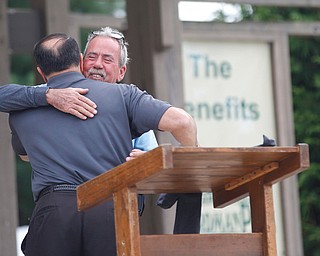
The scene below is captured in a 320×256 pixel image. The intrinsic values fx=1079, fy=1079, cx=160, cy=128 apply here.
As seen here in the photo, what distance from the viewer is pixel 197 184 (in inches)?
140

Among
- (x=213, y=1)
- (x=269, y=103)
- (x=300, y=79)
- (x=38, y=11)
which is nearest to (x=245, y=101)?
(x=269, y=103)

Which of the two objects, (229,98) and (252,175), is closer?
(252,175)

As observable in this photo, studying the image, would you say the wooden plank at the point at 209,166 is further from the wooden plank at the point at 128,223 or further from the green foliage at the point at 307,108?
the green foliage at the point at 307,108

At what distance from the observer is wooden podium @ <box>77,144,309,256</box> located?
124 inches

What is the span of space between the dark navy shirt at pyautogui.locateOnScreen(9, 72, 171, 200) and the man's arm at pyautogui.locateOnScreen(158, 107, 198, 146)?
0.9 inches

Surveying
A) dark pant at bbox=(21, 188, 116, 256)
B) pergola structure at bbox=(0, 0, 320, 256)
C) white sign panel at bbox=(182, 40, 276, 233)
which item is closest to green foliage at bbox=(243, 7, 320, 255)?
white sign panel at bbox=(182, 40, 276, 233)

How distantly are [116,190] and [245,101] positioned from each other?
336cm

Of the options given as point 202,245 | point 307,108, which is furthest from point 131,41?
point 307,108

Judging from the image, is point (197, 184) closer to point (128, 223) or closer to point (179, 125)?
point (179, 125)

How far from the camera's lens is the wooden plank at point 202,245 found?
3.33 metres

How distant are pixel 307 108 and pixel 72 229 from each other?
19.6 ft

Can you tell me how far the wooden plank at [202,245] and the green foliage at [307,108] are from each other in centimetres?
546

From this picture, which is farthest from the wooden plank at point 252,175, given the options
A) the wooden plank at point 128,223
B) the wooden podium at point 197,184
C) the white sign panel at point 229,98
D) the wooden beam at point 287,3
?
the wooden beam at point 287,3

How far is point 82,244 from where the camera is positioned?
354 centimetres
